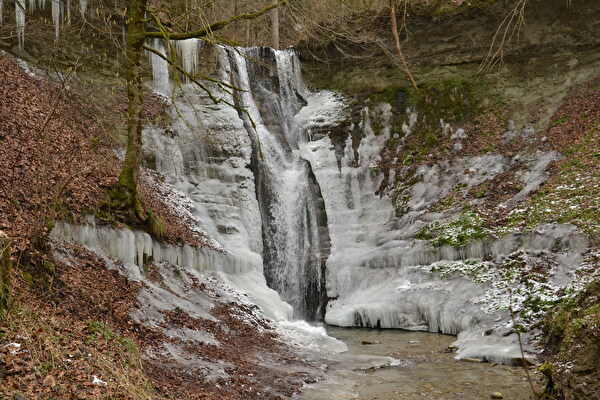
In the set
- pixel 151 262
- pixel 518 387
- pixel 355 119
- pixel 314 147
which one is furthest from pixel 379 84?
pixel 518 387

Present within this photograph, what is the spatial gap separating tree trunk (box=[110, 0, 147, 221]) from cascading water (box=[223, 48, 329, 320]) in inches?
143

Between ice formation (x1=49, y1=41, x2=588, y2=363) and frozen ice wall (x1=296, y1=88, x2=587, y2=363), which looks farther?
ice formation (x1=49, y1=41, x2=588, y2=363)

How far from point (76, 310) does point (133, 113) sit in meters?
5.04

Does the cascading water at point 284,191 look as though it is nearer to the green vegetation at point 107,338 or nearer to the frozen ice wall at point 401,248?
the frozen ice wall at point 401,248

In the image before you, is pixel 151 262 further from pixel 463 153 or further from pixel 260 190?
pixel 463 153

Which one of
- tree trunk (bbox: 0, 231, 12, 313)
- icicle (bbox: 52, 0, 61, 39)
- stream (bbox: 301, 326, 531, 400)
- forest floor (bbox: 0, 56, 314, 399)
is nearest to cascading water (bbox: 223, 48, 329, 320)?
forest floor (bbox: 0, 56, 314, 399)

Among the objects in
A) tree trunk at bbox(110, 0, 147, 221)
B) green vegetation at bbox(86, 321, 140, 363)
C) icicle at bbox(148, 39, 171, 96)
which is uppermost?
icicle at bbox(148, 39, 171, 96)

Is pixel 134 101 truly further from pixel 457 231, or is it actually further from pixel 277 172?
pixel 457 231

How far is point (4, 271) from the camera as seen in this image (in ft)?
14.3

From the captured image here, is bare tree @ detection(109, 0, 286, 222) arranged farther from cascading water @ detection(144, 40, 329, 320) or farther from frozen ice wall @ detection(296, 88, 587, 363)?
frozen ice wall @ detection(296, 88, 587, 363)

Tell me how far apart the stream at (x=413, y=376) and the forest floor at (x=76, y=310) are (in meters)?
0.72

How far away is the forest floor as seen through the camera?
414 cm

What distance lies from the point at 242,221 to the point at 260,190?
1.74 meters

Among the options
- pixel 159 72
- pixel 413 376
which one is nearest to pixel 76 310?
pixel 413 376
